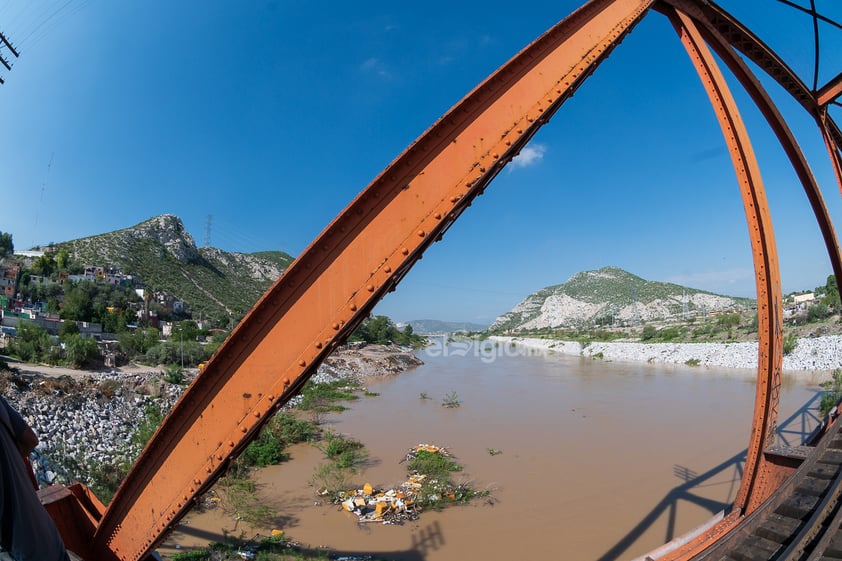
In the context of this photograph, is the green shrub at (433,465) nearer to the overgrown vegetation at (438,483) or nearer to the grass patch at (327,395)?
the overgrown vegetation at (438,483)

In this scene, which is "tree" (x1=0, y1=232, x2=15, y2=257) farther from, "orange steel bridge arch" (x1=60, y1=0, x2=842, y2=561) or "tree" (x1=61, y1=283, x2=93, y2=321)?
"orange steel bridge arch" (x1=60, y1=0, x2=842, y2=561)

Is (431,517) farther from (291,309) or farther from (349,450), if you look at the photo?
(291,309)

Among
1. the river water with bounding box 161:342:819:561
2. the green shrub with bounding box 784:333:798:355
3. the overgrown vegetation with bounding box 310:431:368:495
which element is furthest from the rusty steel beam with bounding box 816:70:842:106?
the green shrub with bounding box 784:333:798:355

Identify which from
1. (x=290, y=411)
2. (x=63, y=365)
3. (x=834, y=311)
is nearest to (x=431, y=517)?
(x=290, y=411)

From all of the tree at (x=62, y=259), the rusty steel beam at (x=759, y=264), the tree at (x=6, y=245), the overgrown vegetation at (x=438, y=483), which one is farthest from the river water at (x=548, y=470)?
the tree at (x=6, y=245)

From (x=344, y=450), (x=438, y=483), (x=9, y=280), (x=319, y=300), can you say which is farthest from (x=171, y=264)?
(x=319, y=300)
